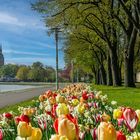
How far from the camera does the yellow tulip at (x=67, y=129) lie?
9.09 ft

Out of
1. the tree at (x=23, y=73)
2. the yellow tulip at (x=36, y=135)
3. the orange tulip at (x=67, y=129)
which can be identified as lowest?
the yellow tulip at (x=36, y=135)

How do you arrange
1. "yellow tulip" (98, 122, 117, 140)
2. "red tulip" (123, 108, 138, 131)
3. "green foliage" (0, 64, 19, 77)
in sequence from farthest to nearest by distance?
"green foliage" (0, 64, 19, 77)
"red tulip" (123, 108, 138, 131)
"yellow tulip" (98, 122, 117, 140)

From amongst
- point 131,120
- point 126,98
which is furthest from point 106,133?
point 126,98

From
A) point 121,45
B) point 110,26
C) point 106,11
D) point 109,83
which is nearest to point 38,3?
point 106,11

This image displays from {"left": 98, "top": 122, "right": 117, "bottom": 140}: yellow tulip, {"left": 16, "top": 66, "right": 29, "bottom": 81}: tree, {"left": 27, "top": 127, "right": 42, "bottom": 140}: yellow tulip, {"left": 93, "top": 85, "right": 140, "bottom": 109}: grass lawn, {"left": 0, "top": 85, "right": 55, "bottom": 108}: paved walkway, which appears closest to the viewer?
{"left": 98, "top": 122, "right": 117, "bottom": 140}: yellow tulip

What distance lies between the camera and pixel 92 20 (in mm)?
43750

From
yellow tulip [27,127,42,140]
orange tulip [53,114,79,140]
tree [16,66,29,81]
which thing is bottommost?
yellow tulip [27,127,42,140]

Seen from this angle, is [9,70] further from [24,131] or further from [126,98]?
[24,131]

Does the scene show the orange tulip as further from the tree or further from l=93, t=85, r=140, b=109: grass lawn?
the tree

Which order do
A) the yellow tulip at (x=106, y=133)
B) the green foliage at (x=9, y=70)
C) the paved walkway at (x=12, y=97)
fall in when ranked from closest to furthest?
the yellow tulip at (x=106, y=133) < the paved walkway at (x=12, y=97) < the green foliage at (x=9, y=70)

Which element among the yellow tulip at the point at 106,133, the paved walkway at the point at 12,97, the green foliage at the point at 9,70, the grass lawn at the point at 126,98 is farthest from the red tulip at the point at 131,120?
the green foliage at the point at 9,70

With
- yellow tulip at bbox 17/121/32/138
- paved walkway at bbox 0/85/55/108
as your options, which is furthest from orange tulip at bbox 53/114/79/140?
paved walkway at bbox 0/85/55/108

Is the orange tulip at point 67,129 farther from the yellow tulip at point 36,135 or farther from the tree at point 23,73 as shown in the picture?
the tree at point 23,73

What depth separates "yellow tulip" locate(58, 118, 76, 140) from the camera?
277cm
